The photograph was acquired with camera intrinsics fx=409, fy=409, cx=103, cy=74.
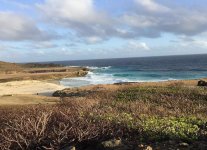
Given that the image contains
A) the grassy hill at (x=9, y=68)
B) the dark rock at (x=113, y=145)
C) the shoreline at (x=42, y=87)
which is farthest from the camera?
the grassy hill at (x=9, y=68)

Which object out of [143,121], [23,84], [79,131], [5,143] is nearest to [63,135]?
[79,131]

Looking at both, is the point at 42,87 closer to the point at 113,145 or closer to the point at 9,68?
the point at 113,145

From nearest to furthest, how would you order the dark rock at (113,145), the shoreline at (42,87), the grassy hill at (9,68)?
the dark rock at (113,145), the shoreline at (42,87), the grassy hill at (9,68)

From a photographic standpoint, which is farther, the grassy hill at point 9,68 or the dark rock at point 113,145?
the grassy hill at point 9,68

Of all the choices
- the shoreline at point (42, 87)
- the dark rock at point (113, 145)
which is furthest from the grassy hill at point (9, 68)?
the dark rock at point (113, 145)

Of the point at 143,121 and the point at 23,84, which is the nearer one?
the point at 143,121

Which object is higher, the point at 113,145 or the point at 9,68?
the point at 113,145

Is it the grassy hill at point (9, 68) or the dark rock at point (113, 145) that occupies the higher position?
the dark rock at point (113, 145)

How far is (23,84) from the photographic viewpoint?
6781 centimetres

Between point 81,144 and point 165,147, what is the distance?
183 centimetres

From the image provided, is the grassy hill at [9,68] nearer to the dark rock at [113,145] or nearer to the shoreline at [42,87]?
the shoreline at [42,87]

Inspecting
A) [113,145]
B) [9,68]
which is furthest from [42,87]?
[9,68]

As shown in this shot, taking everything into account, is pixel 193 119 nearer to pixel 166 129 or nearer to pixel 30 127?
pixel 166 129

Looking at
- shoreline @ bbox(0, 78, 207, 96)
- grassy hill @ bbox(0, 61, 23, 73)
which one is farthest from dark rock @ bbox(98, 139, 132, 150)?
grassy hill @ bbox(0, 61, 23, 73)
